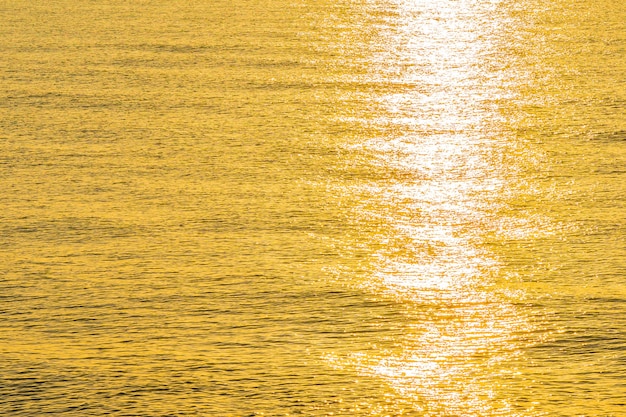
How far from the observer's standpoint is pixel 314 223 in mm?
1211

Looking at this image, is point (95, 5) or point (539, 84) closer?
point (539, 84)

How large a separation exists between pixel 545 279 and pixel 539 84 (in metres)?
0.80

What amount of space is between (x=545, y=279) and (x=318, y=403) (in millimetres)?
328

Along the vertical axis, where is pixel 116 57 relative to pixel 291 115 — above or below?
above

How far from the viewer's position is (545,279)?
106 centimetres

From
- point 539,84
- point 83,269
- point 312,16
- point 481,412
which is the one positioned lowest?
point 481,412

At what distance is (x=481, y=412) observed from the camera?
2.68ft

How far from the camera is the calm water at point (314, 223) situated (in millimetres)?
876

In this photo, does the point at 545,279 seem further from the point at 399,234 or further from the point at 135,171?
the point at 135,171

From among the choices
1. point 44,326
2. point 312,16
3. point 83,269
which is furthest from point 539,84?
point 44,326

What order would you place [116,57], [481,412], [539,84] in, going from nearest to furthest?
[481,412]
[539,84]
[116,57]

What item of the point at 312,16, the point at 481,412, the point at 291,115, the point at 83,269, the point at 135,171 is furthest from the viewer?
the point at 312,16

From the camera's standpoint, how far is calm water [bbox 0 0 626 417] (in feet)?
2.87

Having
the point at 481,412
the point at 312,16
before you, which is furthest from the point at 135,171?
the point at 312,16
